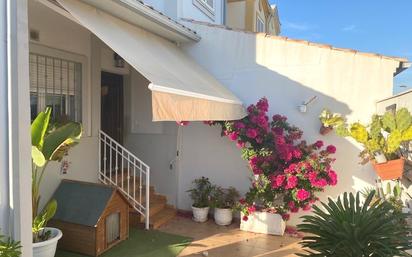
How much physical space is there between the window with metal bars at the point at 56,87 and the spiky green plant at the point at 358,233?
305 inches

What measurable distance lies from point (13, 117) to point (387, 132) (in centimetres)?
861

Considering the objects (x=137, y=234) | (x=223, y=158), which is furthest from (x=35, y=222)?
(x=223, y=158)

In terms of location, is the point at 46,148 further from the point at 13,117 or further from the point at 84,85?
the point at 84,85

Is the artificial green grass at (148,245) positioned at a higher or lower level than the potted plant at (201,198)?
lower

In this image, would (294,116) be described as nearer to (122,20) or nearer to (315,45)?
(315,45)

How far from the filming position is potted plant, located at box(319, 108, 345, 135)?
34.9 ft

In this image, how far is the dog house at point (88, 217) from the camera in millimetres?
8883

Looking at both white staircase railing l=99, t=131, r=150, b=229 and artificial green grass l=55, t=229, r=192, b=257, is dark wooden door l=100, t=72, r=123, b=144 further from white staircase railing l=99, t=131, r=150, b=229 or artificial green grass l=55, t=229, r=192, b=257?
artificial green grass l=55, t=229, r=192, b=257

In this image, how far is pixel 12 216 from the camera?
18.8 feet

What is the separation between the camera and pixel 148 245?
9.91m

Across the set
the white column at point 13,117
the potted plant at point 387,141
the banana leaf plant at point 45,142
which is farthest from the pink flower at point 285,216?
the white column at point 13,117

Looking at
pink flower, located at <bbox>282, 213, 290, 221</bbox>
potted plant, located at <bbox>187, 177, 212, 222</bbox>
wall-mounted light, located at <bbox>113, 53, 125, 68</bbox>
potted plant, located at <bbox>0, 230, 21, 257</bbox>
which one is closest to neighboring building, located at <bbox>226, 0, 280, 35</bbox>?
wall-mounted light, located at <bbox>113, 53, 125, 68</bbox>

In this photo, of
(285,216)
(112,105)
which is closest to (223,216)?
(285,216)

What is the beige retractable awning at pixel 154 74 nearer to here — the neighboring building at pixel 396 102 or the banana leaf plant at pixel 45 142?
the banana leaf plant at pixel 45 142
